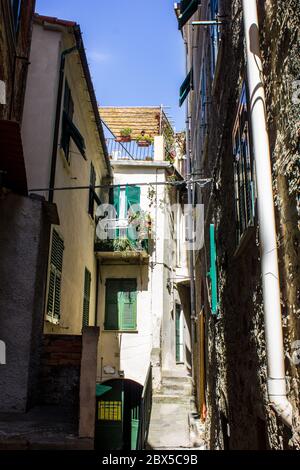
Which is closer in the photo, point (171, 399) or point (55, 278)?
point (55, 278)

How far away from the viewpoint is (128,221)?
1561 centimetres

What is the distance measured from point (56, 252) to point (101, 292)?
6790 mm

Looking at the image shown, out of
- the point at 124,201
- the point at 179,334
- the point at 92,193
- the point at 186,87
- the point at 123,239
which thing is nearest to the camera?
the point at 186,87

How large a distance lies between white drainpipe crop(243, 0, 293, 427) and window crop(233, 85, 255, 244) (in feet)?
1.59

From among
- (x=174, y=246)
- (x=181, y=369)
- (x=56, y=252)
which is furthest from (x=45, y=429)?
(x=174, y=246)

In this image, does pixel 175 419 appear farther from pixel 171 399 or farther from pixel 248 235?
pixel 248 235

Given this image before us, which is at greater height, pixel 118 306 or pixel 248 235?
pixel 118 306

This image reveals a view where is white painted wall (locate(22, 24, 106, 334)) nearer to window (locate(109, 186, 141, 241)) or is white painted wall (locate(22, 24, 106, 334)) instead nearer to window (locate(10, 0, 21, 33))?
window (locate(10, 0, 21, 33))

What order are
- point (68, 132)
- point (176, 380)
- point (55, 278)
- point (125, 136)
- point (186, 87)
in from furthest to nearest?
point (125, 136) < point (176, 380) < point (186, 87) < point (68, 132) < point (55, 278)

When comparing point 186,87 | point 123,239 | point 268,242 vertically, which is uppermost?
point 186,87

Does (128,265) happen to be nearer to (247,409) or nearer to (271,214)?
(247,409)

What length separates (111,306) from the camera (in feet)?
50.7

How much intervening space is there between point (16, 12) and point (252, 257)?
228 inches

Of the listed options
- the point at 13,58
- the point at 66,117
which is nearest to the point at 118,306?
the point at 66,117
